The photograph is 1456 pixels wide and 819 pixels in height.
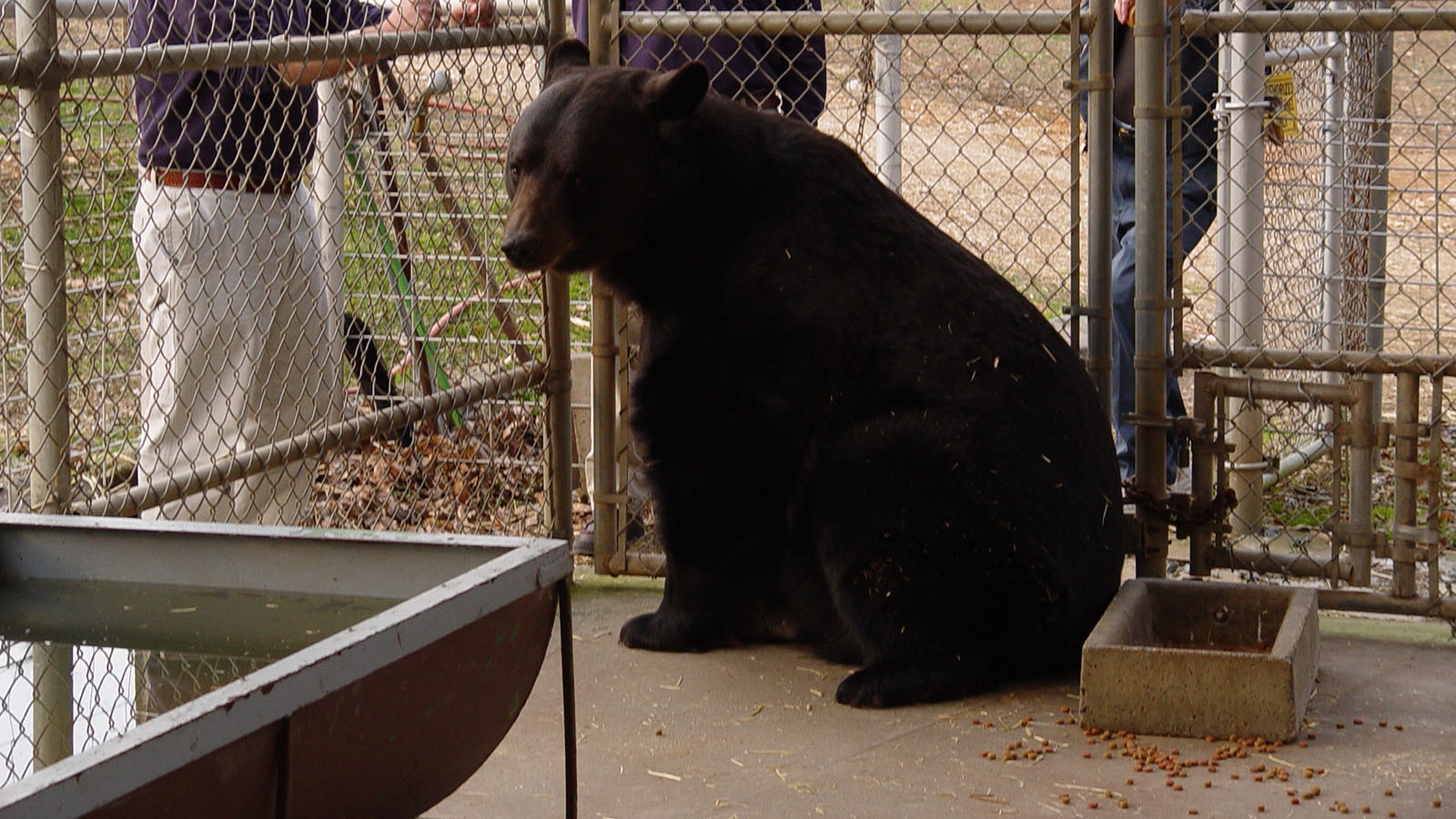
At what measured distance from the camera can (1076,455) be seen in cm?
404

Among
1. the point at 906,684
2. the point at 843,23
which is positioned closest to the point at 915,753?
the point at 906,684

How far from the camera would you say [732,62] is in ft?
17.3

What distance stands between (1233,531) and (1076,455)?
1768 mm

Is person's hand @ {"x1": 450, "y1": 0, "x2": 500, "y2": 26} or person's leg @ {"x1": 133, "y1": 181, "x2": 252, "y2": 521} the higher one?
person's hand @ {"x1": 450, "y1": 0, "x2": 500, "y2": 26}

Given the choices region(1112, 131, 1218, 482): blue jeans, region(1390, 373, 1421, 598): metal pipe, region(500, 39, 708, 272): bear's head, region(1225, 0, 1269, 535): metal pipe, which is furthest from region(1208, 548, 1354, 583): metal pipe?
region(500, 39, 708, 272): bear's head

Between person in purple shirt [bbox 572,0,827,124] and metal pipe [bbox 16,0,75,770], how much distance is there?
2.11 metres

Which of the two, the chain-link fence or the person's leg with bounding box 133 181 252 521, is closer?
the chain-link fence

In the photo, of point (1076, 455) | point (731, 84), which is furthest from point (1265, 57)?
point (1076, 455)

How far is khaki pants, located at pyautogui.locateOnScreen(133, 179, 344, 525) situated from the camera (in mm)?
4613

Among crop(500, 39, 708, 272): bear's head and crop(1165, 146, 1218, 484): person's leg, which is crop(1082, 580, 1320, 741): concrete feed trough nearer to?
crop(500, 39, 708, 272): bear's head

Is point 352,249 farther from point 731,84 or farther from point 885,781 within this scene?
point 885,781

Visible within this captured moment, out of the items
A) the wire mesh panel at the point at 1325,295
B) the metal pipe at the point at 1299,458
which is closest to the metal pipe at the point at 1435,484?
the wire mesh panel at the point at 1325,295

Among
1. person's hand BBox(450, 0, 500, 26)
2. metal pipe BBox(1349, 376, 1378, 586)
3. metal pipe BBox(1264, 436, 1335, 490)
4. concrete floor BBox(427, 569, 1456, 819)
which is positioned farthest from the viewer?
metal pipe BBox(1264, 436, 1335, 490)

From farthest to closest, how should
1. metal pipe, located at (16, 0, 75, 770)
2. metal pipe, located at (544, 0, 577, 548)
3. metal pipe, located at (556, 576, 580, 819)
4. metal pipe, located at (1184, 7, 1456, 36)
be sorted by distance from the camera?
1. metal pipe, located at (544, 0, 577, 548)
2. metal pipe, located at (1184, 7, 1456, 36)
3. metal pipe, located at (16, 0, 75, 770)
4. metal pipe, located at (556, 576, 580, 819)
